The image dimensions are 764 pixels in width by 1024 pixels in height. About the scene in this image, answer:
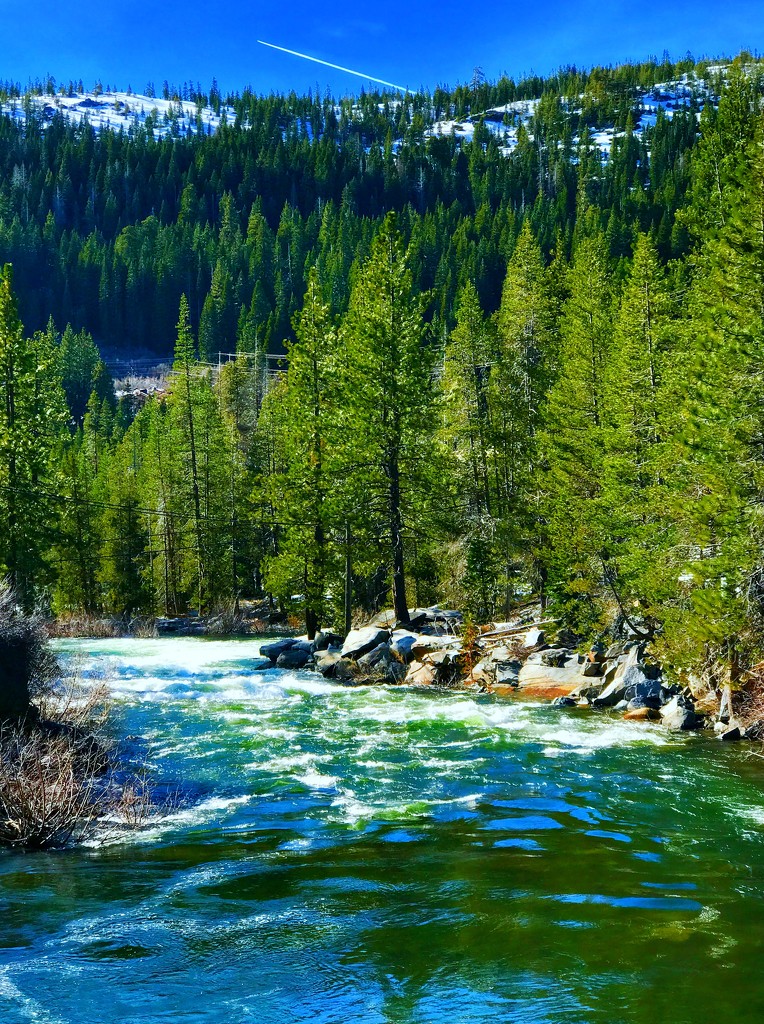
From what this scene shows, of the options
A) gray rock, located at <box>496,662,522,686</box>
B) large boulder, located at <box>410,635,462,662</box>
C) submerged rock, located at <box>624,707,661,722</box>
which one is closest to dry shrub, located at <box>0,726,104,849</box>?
submerged rock, located at <box>624,707,661,722</box>

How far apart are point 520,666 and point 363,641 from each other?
5.02 metres

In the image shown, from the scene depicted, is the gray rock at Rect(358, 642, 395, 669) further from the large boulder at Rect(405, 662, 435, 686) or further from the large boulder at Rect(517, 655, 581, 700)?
the large boulder at Rect(517, 655, 581, 700)

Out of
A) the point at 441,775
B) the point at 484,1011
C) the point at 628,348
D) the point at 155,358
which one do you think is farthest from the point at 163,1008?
the point at 155,358

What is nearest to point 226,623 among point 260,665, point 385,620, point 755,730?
point 385,620

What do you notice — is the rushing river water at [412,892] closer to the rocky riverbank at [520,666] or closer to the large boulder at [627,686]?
the rocky riverbank at [520,666]

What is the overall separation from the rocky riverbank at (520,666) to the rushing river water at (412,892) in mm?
2204

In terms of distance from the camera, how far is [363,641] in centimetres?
2680

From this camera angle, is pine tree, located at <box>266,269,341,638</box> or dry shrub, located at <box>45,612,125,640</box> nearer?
pine tree, located at <box>266,269,341,638</box>

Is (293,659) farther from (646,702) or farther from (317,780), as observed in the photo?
(317,780)

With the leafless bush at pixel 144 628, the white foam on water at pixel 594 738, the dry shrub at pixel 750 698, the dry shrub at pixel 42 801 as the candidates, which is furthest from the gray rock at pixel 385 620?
the dry shrub at pixel 42 801

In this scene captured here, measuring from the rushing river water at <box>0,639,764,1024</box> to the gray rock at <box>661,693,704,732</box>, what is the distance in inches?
52.1

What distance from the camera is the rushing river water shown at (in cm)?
668

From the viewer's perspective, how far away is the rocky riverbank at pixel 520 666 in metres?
18.4

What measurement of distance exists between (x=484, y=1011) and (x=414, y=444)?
80.7 ft
